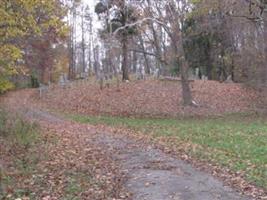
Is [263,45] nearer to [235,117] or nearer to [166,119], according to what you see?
[235,117]

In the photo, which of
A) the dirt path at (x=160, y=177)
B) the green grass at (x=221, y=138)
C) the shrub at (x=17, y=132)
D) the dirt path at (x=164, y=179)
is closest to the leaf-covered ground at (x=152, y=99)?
the green grass at (x=221, y=138)

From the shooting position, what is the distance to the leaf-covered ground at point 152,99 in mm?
33219

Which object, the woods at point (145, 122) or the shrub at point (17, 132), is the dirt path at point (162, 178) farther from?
the shrub at point (17, 132)

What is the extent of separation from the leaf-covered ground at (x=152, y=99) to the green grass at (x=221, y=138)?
2.81m

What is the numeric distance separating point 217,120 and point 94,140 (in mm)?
11657

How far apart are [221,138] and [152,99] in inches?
678

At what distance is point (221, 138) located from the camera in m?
19.5

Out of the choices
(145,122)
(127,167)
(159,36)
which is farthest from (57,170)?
(159,36)

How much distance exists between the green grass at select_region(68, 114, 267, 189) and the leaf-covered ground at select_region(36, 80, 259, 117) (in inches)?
111

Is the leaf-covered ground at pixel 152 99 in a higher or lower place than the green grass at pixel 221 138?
higher

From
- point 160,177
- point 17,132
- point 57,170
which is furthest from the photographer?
point 17,132

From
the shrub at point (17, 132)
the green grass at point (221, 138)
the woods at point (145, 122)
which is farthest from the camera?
the shrub at point (17, 132)

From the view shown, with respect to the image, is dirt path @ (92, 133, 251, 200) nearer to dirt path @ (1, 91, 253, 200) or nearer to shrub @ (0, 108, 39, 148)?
dirt path @ (1, 91, 253, 200)

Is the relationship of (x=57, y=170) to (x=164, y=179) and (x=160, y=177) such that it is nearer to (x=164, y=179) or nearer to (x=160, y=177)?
(x=160, y=177)
